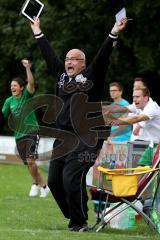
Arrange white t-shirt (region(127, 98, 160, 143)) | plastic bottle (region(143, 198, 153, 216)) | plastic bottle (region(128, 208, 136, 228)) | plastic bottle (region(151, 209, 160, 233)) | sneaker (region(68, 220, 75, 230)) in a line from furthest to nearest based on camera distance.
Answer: white t-shirt (region(127, 98, 160, 143)), plastic bottle (region(128, 208, 136, 228)), plastic bottle (region(143, 198, 153, 216)), plastic bottle (region(151, 209, 160, 233)), sneaker (region(68, 220, 75, 230))

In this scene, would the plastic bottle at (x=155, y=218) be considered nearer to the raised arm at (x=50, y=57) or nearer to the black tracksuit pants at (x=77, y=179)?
the black tracksuit pants at (x=77, y=179)

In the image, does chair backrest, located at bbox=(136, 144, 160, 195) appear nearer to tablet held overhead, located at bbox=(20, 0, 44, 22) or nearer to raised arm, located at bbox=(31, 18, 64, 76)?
raised arm, located at bbox=(31, 18, 64, 76)

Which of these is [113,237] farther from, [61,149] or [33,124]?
[33,124]

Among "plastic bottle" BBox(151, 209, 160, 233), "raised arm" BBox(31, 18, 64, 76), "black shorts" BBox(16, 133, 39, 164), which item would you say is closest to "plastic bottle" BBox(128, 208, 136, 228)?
"plastic bottle" BBox(151, 209, 160, 233)

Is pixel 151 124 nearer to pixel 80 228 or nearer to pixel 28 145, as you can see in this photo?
pixel 80 228

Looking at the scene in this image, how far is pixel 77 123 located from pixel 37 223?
159cm

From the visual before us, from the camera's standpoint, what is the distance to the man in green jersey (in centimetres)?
1451

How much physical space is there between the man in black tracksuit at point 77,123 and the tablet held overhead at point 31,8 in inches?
26.9

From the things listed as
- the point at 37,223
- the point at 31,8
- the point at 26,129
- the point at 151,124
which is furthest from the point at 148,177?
the point at 26,129

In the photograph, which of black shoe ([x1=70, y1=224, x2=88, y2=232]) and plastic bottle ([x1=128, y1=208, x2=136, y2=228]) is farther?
plastic bottle ([x1=128, y1=208, x2=136, y2=228])

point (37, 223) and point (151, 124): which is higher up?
point (151, 124)

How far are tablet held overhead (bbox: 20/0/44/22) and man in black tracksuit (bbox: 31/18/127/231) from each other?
68 cm

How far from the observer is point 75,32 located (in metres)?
26.8

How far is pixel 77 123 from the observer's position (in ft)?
31.6
